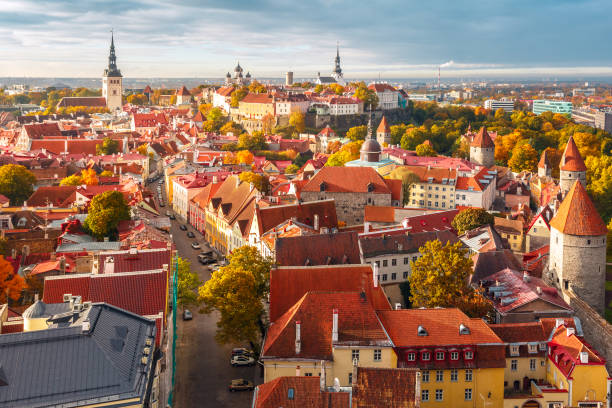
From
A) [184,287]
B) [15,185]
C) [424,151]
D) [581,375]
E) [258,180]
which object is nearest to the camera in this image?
[581,375]

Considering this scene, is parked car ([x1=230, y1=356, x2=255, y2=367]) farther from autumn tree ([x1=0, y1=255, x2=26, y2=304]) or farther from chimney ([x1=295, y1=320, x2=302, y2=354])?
autumn tree ([x1=0, y1=255, x2=26, y2=304])

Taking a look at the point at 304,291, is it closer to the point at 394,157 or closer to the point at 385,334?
the point at 385,334

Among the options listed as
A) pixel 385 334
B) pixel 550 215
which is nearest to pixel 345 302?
pixel 385 334

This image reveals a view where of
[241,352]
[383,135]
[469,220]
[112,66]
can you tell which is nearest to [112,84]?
[112,66]

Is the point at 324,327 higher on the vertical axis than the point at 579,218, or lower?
lower

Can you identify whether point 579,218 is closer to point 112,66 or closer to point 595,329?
point 595,329

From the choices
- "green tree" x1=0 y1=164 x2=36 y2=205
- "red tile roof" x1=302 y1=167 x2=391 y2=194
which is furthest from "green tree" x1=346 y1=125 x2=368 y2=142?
"green tree" x1=0 y1=164 x2=36 y2=205
